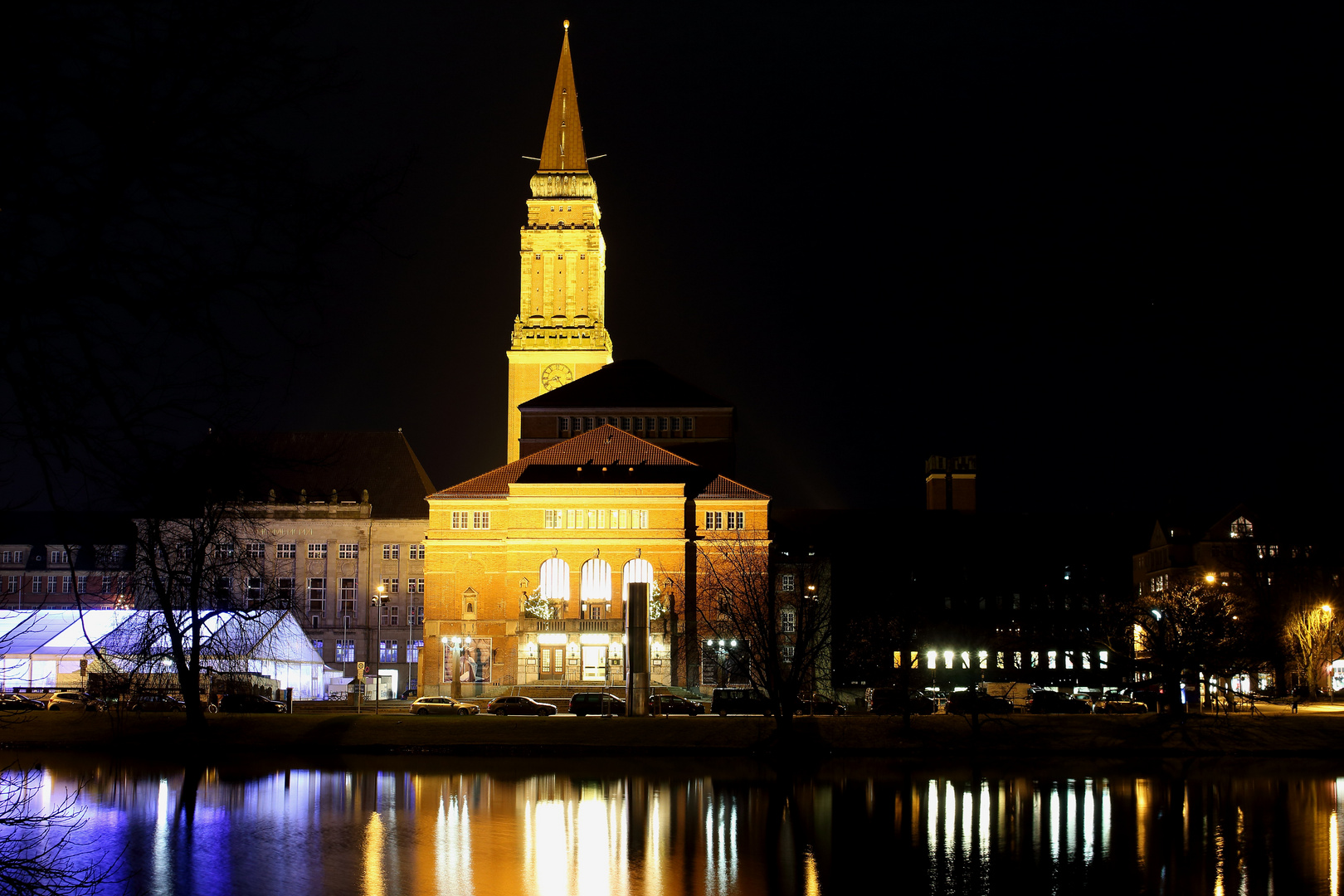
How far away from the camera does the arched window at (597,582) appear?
309 ft

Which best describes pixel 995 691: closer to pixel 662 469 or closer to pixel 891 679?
pixel 891 679

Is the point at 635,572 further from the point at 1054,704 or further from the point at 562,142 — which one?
the point at 562,142

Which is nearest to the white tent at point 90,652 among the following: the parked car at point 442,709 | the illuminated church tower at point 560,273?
the parked car at point 442,709

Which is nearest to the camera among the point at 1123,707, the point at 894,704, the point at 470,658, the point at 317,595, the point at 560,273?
the point at 1123,707

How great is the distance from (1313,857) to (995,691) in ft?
178

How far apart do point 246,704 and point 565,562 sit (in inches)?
1267

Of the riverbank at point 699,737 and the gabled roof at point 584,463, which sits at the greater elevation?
the gabled roof at point 584,463

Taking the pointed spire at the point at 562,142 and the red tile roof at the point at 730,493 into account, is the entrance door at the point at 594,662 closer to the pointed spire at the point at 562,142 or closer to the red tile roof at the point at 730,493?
the red tile roof at the point at 730,493

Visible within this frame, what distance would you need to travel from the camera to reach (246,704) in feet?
218

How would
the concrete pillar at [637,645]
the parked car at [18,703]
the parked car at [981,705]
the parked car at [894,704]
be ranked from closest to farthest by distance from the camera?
the parked car at [18,703] < the parked car at [981,705] < the concrete pillar at [637,645] < the parked car at [894,704]

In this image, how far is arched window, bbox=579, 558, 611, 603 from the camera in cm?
9419

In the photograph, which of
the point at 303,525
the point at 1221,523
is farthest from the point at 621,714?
the point at 1221,523

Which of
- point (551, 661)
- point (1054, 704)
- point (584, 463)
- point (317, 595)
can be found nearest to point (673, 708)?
point (1054, 704)

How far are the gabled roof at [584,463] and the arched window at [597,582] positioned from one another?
261 inches
